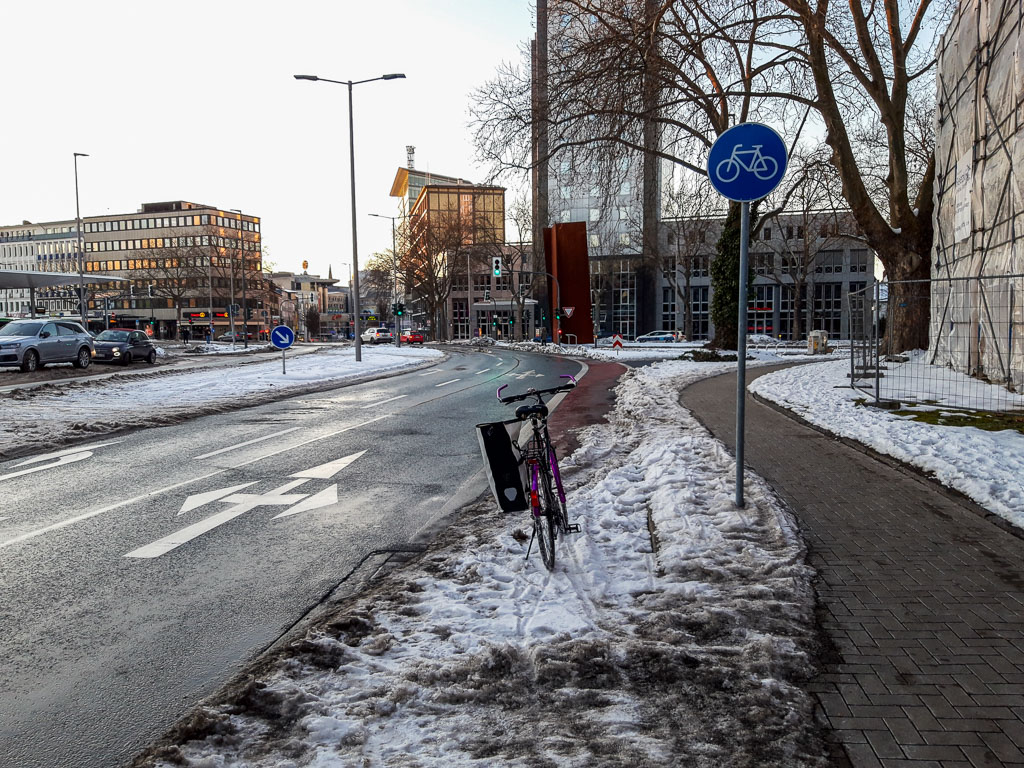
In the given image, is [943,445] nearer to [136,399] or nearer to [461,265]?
[136,399]

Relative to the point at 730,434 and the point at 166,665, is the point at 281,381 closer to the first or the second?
the point at 730,434

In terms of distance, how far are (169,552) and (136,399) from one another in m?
12.3

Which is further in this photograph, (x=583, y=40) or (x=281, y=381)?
(x=281, y=381)

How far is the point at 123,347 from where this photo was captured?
30.8 m

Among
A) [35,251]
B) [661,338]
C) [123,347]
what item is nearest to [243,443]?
[123,347]

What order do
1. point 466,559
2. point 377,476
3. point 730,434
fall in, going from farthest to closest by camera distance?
1. point 730,434
2. point 377,476
3. point 466,559

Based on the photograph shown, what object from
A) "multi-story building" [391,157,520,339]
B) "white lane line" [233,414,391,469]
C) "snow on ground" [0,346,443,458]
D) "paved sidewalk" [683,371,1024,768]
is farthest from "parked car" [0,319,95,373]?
"paved sidewalk" [683,371,1024,768]

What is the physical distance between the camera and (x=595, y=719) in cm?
293

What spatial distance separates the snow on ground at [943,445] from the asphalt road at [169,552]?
4386 millimetres

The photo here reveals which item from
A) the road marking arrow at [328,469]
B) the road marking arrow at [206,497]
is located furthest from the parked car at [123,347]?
the road marking arrow at [206,497]

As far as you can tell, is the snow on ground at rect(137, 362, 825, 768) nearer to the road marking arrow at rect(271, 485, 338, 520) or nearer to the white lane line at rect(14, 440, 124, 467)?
the road marking arrow at rect(271, 485, 338, 520)

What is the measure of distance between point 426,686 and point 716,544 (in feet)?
8.36

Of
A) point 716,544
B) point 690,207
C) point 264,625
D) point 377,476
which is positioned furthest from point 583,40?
point 690,207

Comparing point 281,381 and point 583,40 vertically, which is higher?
point 583,40
